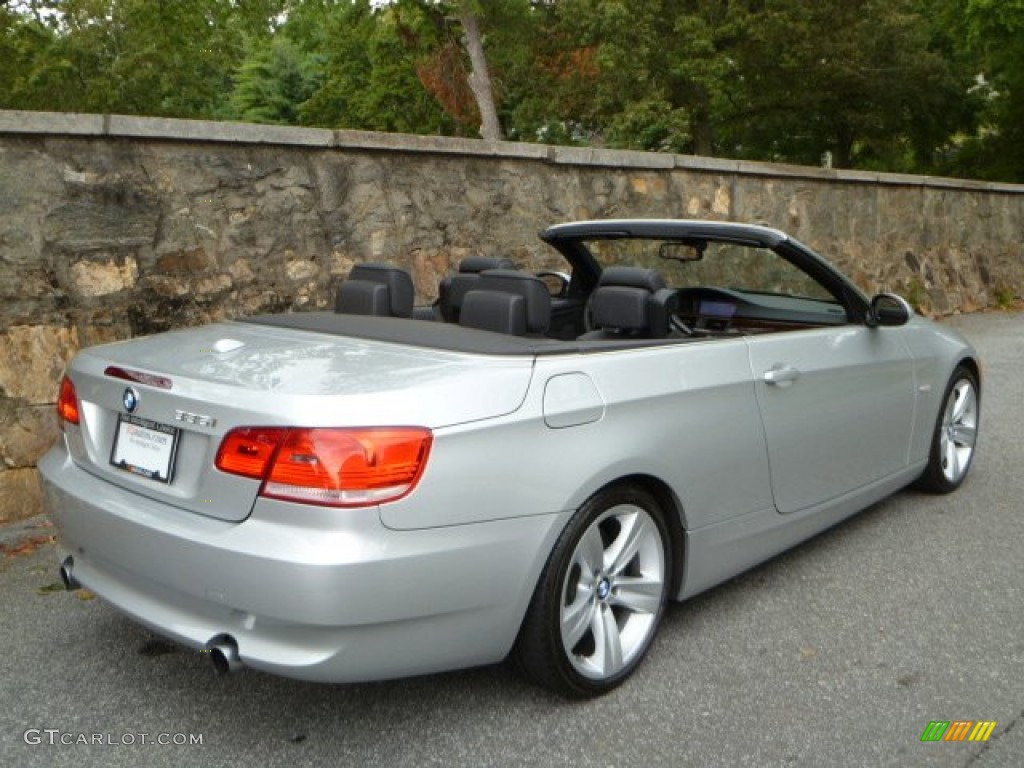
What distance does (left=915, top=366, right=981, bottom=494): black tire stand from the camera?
4996 mm

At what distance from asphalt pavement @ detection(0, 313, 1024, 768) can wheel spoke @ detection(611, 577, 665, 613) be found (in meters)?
0.23

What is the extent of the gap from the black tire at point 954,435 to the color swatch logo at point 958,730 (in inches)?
89.3

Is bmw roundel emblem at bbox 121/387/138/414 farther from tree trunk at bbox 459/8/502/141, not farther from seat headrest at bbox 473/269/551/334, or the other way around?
tree trunk at bbox 459/8/502/141

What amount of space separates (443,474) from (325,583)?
15.5 inches

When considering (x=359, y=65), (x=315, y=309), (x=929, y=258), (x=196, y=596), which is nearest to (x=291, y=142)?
(x=315, y=309)

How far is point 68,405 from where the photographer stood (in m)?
3.18

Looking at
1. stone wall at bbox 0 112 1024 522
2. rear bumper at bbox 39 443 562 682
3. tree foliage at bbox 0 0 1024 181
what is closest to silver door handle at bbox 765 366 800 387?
rear bumper at bbox 39 443 562 682

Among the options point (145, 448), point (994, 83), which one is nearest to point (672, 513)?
point (145, 448)

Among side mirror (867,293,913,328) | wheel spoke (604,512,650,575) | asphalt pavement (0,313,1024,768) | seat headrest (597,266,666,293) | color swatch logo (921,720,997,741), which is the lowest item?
asphalt pavement (0,313,1024,768)

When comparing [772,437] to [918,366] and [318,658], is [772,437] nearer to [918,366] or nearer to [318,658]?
[918,366]

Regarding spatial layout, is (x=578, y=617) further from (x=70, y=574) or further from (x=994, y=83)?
(x=994, y=83)

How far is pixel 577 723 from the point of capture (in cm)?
290

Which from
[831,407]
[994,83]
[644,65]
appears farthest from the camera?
[994,83]

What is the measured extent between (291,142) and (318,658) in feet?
14.2
